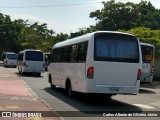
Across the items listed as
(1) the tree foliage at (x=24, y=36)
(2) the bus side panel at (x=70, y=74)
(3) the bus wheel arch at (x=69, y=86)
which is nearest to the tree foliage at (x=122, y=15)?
(1) the tree foliage at (x=24, y=36)

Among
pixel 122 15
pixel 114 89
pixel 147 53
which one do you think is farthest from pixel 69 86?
pixel 122 15

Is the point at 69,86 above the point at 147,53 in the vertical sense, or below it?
below

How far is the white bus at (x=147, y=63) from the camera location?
22.9 metres

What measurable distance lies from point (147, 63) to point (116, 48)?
9103mm

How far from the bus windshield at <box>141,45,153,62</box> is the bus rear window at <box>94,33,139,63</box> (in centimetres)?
857

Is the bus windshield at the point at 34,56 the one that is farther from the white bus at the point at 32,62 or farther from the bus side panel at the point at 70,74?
the bus side panel at the point at 70,74

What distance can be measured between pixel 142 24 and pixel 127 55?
38.3 m

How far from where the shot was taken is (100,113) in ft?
40.2

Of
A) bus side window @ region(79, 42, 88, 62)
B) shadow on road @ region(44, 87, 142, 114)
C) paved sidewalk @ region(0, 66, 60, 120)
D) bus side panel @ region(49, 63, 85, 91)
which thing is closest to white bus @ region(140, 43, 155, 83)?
bus side panel @ region(49, 63, 85, 91)

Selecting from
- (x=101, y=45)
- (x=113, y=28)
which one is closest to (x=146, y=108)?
(x=101, y=45)

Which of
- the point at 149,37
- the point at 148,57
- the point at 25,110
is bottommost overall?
the point at 25,110

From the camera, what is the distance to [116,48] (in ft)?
47.5

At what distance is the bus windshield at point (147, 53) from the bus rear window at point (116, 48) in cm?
857

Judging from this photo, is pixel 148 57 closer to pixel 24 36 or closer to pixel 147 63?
pixel 147 63
